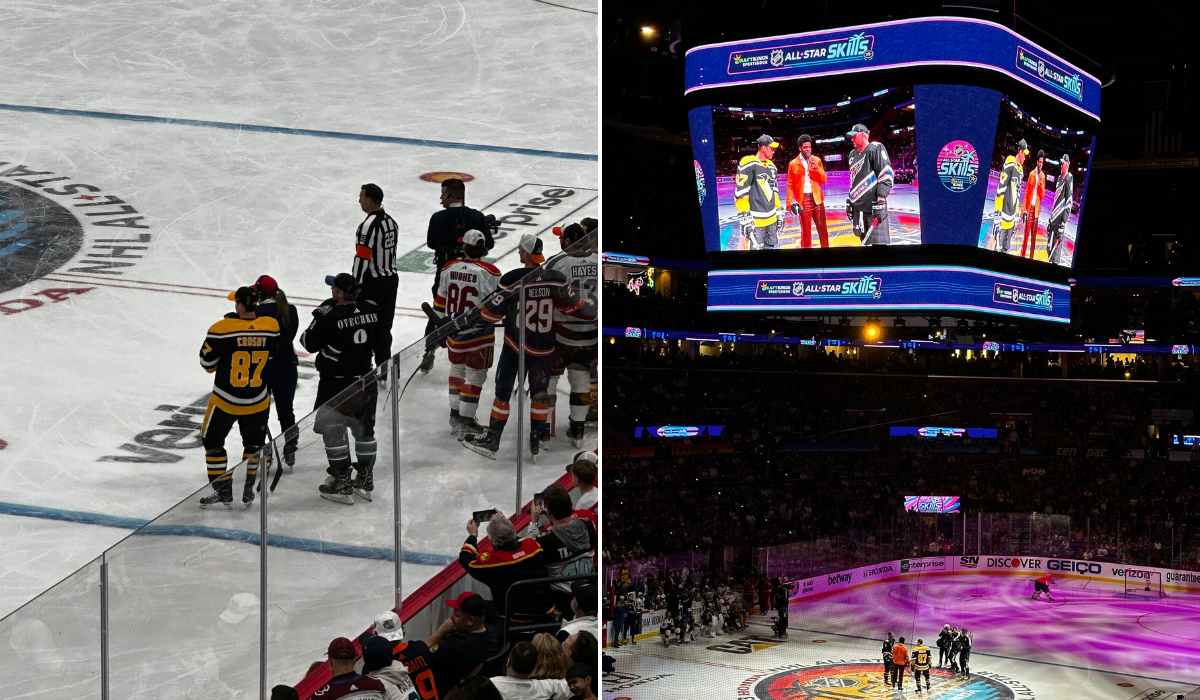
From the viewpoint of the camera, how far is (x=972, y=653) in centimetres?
1775

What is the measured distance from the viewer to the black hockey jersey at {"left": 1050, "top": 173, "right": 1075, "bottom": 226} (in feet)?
60.3

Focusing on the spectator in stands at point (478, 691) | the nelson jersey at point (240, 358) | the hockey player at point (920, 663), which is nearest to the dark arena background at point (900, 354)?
the hockey player at point (920, 663)

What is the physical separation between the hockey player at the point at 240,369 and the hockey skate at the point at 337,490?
1176 millimetres

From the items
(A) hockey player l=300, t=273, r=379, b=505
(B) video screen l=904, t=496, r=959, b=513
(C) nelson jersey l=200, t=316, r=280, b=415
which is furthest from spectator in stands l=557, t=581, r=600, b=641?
(B) video screen l=904, t=496, r=959, b=513

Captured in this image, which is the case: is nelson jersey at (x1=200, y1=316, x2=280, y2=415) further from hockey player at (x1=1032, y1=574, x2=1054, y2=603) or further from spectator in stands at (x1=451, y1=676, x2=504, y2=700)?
hockey player at (x1=1032, y1=574, x2=1054, y2=603)

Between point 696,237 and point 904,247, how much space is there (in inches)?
594

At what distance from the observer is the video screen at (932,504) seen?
1033 inches

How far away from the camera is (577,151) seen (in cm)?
1174

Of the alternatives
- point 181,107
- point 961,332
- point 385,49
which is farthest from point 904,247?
point 961,332

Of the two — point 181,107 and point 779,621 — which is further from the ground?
point 181,107

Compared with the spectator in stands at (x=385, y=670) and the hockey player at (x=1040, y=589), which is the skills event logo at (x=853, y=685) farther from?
the spectator in stands at (x=385, y=670)

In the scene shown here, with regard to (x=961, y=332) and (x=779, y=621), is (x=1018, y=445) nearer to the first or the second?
(x=961, y=332)

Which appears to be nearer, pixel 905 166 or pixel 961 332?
pixel 905 166

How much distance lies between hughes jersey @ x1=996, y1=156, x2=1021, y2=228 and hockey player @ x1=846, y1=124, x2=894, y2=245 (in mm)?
1531
